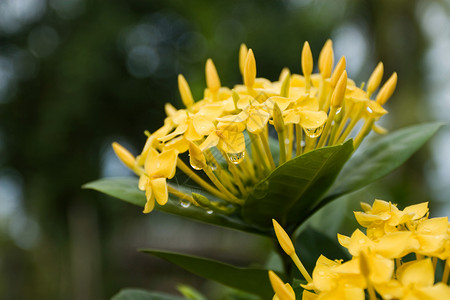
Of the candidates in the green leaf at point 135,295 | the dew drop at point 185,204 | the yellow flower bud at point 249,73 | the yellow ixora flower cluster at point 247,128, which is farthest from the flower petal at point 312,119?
the green leaf at point 135,295

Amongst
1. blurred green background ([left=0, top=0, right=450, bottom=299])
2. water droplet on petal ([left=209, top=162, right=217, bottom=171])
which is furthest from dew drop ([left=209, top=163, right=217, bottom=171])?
blurred green background ([left=0, top=0, right=450, bottom=299])

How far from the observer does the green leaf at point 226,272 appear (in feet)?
1.96

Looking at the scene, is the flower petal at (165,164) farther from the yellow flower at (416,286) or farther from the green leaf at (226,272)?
the yellow flower at (416,286)

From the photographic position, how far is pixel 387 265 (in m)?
0.40

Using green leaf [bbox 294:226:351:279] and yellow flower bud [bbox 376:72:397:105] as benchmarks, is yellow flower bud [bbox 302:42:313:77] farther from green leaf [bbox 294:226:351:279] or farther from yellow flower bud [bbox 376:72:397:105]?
green leaf [bbox 294:226:351:279]

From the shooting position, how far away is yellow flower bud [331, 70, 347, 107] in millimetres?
562

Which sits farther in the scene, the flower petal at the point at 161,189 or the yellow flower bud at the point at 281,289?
the flower petal at the point at 161,189

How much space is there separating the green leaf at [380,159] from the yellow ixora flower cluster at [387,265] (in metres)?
0.18

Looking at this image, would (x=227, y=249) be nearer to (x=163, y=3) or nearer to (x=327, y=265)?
(x=163, y=3)

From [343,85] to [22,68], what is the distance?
8.80 metres

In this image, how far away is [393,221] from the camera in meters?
0.47

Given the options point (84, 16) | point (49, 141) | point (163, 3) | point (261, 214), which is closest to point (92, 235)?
point (49, 141)

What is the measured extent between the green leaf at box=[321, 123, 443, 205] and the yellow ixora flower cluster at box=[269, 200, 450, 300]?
0.60 ft

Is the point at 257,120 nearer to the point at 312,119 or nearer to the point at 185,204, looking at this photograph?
the point at 312,119
